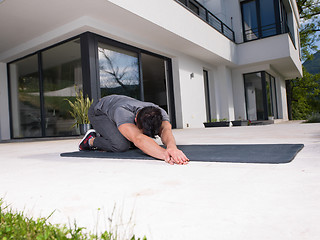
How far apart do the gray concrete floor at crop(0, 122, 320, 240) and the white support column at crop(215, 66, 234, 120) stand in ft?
26.5

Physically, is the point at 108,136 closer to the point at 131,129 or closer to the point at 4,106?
the point at 131,129

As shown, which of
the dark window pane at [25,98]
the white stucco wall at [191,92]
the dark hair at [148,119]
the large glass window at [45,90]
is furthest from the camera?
the white stucco wall at [191,92]

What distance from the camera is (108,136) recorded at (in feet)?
7.75

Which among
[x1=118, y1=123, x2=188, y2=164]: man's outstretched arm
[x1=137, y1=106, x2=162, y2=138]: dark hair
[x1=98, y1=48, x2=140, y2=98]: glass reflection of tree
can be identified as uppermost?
[x1=98, y1=48, x2=140, y2=98]: glass reflection of tree

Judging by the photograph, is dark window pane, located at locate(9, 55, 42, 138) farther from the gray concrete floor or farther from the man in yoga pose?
the gray concrete floor

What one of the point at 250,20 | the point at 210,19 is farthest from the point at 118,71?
the point at 250,20

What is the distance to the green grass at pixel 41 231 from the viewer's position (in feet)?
2.12

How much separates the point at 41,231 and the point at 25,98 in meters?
6.91

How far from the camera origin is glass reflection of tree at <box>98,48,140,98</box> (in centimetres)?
558

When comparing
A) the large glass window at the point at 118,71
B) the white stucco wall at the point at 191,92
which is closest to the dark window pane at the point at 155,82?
the white stucco wall at the point at 191,92

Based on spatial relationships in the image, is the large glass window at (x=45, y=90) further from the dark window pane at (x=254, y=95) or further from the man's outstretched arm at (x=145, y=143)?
the dark window pane at (x=254, y=95)

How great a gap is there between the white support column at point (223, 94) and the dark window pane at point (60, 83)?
552cm

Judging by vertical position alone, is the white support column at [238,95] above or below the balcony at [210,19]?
below

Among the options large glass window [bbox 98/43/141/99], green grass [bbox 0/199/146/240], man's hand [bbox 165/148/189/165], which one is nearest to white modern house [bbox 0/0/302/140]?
large glass window [bbox 98/43/141/99]
